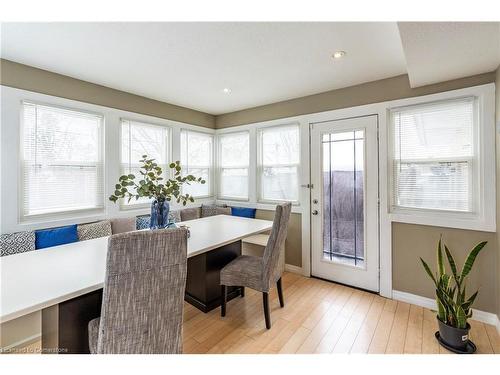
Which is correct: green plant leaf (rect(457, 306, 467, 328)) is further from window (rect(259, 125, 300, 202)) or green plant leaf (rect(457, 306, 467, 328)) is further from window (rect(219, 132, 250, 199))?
window (rect(219, 132, 250, 199))

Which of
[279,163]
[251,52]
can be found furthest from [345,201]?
[251,52]

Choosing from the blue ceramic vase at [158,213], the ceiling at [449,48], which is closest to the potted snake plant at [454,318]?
the ceiling at [449,48]

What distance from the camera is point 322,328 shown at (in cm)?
219

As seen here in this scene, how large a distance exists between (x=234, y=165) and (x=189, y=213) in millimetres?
1153

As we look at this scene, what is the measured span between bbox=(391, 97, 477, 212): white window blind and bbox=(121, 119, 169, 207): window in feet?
10.4

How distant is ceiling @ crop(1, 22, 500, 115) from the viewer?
181cm

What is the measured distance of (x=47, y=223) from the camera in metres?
2.63

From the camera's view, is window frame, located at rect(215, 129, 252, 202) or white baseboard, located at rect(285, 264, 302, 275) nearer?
white baseboard, located at rect(285, 264, 302, 275)

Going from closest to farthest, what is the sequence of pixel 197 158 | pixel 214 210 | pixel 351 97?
1. pixel 351 97
2. pixel 214 210
3. pixel 197 158

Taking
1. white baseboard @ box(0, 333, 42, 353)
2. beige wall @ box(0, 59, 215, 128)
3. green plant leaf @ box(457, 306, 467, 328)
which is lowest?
green plant leaf @ box(457, 306, 467, 328)

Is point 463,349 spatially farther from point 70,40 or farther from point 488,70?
point 70,40

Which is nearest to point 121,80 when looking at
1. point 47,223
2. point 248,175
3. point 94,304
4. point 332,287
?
point 47,223

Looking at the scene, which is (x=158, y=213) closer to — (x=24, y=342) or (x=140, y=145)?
(x=24, y=342)

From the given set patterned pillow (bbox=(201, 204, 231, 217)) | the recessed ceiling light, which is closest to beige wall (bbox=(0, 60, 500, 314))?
the recessed ceiling light
